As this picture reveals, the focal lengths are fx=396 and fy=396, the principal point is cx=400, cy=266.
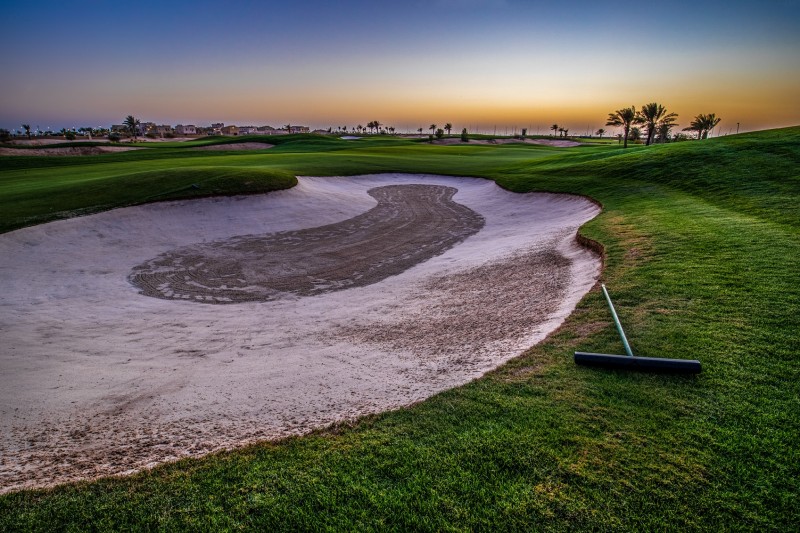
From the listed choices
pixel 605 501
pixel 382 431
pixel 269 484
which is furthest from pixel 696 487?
pixel 269 484

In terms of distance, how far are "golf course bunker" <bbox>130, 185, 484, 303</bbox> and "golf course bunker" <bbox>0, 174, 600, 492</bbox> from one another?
0.31ft

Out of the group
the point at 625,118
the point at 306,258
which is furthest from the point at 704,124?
the point at 306,258

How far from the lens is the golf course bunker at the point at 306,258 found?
1312cm

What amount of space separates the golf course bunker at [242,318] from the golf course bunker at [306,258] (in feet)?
0.31

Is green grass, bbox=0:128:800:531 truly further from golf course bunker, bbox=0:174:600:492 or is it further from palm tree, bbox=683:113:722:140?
palm tree, bbox=683:113:722:140

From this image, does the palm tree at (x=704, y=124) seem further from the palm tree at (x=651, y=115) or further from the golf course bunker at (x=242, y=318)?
the golf course bunker at (x=242, y=318)

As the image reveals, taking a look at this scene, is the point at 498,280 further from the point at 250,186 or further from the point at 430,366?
the point at 250,186

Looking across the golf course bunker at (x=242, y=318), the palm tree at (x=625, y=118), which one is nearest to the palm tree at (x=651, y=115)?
the palm tree at (x=625, y=118)

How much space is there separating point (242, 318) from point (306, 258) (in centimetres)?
575

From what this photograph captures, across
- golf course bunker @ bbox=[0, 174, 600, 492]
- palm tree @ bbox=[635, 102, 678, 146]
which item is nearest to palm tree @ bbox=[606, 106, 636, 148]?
palm tree @ bbox=[635, 102, 678, 146]

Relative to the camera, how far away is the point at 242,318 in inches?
419

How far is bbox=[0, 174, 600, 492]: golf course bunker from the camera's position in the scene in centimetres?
557

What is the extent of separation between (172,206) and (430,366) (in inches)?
727

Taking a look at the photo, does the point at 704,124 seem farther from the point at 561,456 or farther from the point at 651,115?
the point at 561,456
